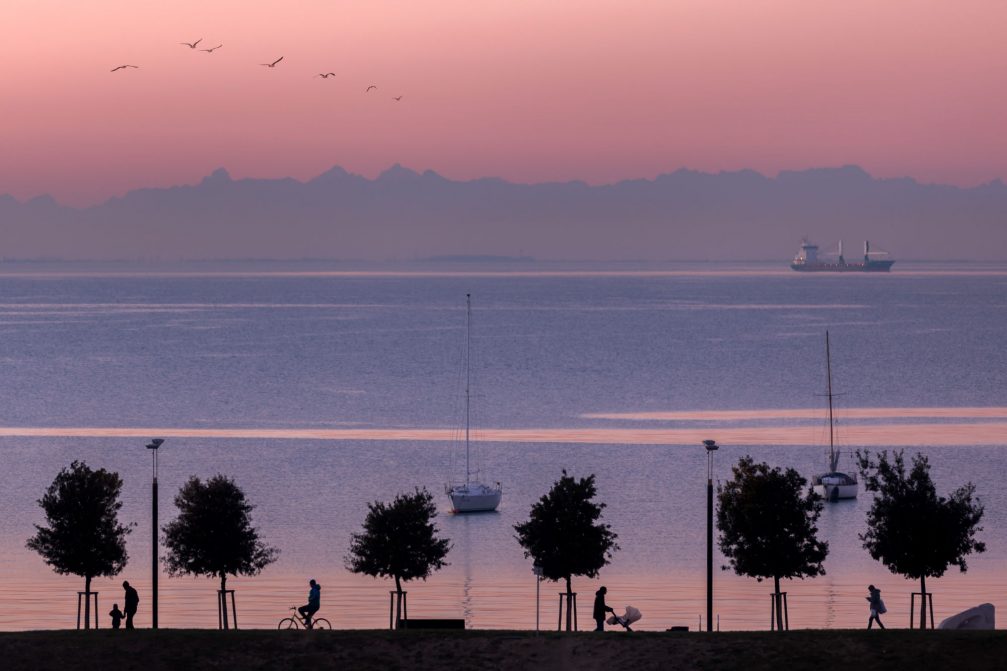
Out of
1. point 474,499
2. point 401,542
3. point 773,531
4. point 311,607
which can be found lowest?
point 311,607

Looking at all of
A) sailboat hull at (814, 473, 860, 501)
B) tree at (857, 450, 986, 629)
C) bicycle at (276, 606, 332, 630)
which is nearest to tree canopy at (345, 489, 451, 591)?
bicycle at (276, 606, 332, 630)

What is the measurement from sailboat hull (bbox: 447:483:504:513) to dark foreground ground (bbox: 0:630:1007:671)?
1569 inches

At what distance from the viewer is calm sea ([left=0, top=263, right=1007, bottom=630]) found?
5259cm

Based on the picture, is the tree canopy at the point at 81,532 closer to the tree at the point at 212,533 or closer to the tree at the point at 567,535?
the tree at the point at 212,533

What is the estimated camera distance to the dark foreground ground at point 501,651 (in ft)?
100

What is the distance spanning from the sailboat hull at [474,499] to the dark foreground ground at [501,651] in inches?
1569

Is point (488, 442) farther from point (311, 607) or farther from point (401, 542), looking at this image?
point (311, 607)

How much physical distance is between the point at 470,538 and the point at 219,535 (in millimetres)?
25617

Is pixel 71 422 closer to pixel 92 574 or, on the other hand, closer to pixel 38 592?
pixel 38 592

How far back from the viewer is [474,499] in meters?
72.2

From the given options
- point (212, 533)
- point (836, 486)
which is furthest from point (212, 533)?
point (836, 486)

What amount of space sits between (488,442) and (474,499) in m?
24.9

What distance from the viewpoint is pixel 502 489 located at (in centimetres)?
7831

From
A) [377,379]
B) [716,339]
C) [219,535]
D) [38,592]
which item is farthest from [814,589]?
[716,339]
